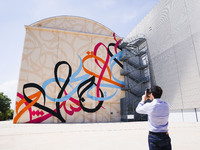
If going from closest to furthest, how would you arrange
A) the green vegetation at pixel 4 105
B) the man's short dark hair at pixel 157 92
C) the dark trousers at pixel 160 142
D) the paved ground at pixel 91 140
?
the dark trousers at pixel 160 142, the man's short dark hair at pixel 157 92, the paved ground at pixel 91 140, the green vegetation at pixel 4 105

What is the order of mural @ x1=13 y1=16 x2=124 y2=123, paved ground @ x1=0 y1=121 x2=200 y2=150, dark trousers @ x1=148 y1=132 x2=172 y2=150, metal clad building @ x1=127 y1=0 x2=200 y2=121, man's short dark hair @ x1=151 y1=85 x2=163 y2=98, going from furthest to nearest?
mural @ x1=13 y1=16 x2=124 y2=123
metal clad building @ x1=127 y1=0 x2=200 y2=121
paved ground @ x1=0 y1=121 x2=200 y2=150
man's short dark hair @ x1=151 y1=85 x2=163 y2=98
dark trousers @ x1=148 y1=132 x2=172 y2=150

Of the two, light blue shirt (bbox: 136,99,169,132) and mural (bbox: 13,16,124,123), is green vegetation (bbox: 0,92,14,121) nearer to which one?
mural (bbox: 13,16,124,123)

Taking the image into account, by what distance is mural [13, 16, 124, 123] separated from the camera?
1800 cm

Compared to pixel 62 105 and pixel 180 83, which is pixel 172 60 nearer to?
pixel 180 83

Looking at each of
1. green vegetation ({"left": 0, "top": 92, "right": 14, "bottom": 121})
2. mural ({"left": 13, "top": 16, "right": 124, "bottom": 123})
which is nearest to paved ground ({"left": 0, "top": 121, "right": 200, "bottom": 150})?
mural ({"left": 13, "top": 16, "right": 124, "bottom": 123})

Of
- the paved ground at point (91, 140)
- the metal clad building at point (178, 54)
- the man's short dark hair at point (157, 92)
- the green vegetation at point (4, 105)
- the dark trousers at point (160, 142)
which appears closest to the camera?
the dark trousers at point (160, 142)

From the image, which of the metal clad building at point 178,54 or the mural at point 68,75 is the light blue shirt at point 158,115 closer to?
the metal clad building at point 178,54

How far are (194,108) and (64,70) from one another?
15302 mm

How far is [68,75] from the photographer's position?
19.5m

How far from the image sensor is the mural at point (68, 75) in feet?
59.1

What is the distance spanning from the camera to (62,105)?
18.5 meters

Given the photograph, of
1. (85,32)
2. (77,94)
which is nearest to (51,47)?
(85,32)

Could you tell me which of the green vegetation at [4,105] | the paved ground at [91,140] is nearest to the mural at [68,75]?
the paved ground at [91,140]

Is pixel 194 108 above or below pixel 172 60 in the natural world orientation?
below
